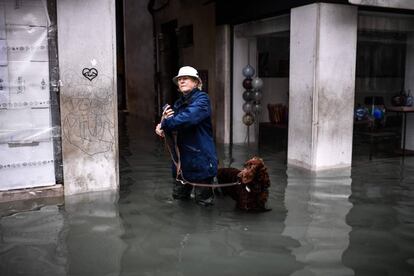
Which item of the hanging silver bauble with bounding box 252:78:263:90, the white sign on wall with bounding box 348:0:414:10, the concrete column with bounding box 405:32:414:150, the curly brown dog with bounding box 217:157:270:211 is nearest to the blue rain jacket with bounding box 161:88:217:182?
the curly brown dog with bounding box 217:157:270:211

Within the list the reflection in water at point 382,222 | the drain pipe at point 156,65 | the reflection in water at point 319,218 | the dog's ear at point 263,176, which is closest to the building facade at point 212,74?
the reflection in water at point 319,218

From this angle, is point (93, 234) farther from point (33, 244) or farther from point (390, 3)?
point (390, 3)

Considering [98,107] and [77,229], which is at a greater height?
[98,107]

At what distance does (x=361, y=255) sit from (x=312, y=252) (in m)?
0.48

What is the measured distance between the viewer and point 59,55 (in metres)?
6.30

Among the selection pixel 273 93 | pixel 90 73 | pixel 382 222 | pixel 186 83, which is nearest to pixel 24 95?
pixel 90 73

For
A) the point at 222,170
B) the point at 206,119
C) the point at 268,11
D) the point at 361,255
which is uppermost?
the point at 268,11

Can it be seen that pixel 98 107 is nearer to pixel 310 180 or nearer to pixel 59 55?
pixel 59 55

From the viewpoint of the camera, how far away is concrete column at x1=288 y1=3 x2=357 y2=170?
816 cm

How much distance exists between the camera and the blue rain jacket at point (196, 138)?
18.1 feet

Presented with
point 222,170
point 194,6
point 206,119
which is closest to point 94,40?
point 206,119

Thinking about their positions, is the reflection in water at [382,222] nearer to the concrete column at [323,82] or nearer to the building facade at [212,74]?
the concrete column at [323,82]

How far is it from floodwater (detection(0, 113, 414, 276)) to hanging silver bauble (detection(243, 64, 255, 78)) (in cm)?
419

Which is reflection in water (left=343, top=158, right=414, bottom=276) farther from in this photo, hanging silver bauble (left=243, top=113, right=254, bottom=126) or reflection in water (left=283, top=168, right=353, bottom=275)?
hanging silver bauble (left=243, top=113, right=254, bottom=126)
